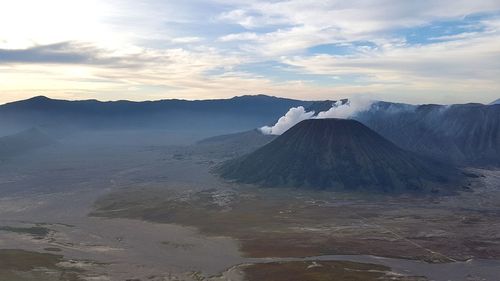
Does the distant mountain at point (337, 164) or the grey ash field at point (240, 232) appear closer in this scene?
the grey ash field at point (240, 232)

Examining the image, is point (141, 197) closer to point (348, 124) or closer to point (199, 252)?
point (199, 252)

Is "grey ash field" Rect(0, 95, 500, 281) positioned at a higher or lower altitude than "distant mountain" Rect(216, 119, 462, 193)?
lower

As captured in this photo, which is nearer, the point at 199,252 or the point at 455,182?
the point at 199,252

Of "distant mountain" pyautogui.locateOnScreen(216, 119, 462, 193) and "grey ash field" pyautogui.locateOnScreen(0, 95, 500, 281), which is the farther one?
"distant mountain" pyautogui.locateOnScreen(216, 119, 462, 193)

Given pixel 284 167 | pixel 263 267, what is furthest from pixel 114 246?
pixel 284 167

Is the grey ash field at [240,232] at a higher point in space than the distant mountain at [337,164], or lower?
lower
